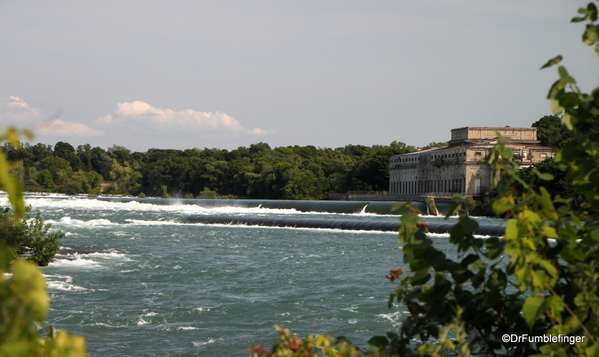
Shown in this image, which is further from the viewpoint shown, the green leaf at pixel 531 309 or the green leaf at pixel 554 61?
the green leaf at pixel 554 61

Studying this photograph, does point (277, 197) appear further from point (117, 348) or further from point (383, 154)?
point (117, 348)

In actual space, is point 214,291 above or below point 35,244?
below

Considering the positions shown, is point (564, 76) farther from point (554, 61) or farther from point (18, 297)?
point (18, 297)

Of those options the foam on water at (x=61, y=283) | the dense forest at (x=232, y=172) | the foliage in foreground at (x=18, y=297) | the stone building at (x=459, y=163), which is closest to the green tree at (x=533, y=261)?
the foliage in foreground at (x=18, y=297)

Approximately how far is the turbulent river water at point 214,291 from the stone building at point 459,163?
4717 cm

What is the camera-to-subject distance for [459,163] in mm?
78688

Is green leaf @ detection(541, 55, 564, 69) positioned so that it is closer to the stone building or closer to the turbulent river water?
the turbulent river water

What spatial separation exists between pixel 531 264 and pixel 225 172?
353ft

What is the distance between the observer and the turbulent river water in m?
11.8

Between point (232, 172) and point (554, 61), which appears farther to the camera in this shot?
point (232, 172)

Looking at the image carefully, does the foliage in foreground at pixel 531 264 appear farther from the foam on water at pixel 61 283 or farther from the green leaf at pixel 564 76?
the foam on water at pixel 61 283

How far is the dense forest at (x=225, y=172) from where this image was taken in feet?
317

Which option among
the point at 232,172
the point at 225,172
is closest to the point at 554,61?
the point at 232,172

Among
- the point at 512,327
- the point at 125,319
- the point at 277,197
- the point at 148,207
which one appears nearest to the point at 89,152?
the point at 277,197
